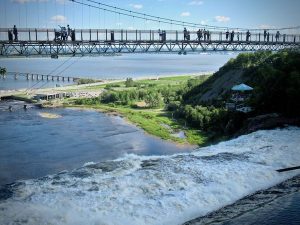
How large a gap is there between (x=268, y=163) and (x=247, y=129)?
9.51 meters

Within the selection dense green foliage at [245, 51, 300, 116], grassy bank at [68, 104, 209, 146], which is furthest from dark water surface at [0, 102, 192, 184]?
dense green foliage at [245, 51, 300, 116]

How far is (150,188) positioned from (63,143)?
2603 centimetres

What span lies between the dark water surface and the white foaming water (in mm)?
12089

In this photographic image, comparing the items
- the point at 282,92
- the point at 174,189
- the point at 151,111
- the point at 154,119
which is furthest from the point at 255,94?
the point at 151,111

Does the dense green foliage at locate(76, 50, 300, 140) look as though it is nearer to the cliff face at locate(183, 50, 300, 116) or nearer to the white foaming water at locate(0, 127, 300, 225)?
the cliff face at locate(183, 50, 300, 116)

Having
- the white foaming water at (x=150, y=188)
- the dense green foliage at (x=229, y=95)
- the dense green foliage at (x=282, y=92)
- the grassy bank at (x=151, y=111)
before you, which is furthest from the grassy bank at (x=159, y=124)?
the white foaming water at (x=150, y=188)

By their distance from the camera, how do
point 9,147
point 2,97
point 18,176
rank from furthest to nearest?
point 2,97 → point 9,147 → point 18,176

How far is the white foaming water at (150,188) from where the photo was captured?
735 inches

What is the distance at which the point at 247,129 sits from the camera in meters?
34.9

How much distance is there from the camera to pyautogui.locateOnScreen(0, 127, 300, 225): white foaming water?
1867cm

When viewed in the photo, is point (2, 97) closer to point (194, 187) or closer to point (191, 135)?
point (191, 135)

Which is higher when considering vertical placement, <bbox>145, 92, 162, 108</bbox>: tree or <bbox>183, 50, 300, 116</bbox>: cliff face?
<bbox>183, 50, 300, 116</bbox>: cliff face

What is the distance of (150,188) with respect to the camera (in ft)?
70.3

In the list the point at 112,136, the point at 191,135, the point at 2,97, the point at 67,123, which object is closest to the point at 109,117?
the point at 67,123
